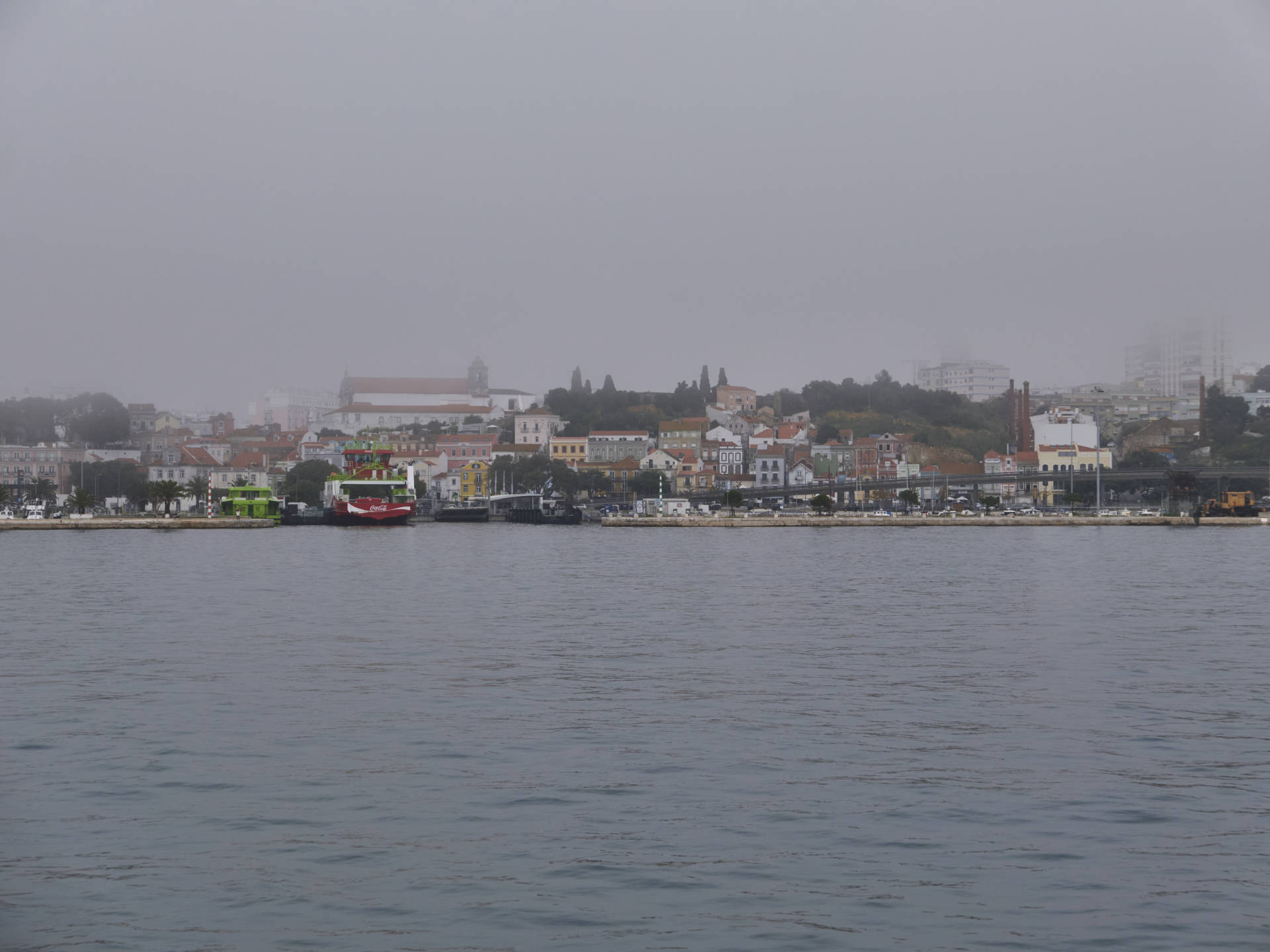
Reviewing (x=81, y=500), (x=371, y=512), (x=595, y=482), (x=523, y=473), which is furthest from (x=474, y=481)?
(x=371, y=512)

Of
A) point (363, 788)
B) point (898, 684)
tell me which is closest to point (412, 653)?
point (898, 684)

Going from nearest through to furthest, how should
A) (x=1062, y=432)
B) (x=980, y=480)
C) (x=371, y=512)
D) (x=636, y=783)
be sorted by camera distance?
(x=636, y=783), (x=371, y=512), (x=980, y=480), (x=1062, y=432)

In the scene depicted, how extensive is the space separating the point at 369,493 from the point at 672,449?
4781 cm

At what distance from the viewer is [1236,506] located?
80.6 m

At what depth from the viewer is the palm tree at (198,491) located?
102m

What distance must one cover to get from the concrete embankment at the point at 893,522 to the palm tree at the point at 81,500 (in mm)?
36860

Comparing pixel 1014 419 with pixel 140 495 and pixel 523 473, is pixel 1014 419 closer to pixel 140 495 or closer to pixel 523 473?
pixel 523 473

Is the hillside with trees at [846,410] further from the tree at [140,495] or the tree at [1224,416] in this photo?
the tree at [140,495]

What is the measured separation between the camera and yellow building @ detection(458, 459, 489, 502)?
383 feet

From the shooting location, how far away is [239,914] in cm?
689

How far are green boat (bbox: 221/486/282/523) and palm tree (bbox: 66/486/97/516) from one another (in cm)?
1165

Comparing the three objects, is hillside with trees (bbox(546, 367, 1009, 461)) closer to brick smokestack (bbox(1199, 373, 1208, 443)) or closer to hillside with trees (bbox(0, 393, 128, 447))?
brick smokestack (bbox(1199, 373, 1208, 443))

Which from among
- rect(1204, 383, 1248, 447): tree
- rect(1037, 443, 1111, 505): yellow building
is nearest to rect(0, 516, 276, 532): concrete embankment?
rect(1037, 443, 1111, 505): yellow building

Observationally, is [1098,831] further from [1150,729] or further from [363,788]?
[363,788]
